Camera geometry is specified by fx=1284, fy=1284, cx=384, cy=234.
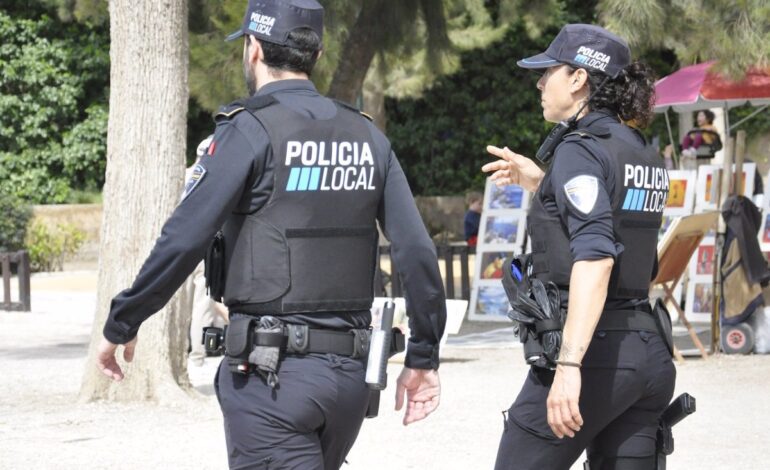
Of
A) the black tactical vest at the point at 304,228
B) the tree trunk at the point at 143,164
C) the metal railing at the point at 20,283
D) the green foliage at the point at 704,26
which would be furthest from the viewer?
the metal railing at the point at 20,283

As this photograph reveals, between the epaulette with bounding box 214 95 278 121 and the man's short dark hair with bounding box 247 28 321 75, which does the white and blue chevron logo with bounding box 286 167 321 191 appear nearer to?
the epaulette with bounding box 214 95 278 121

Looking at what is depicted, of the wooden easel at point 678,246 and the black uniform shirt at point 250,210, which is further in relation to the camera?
the wooden easel at point 678,246

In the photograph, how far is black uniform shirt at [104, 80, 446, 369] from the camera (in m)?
3.21

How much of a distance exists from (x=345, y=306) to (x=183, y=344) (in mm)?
5488

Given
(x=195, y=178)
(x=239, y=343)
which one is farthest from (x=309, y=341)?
(x=195, y=178)

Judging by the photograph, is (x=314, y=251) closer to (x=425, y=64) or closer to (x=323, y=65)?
(x=323, y=65)

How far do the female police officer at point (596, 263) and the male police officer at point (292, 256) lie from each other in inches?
13.9

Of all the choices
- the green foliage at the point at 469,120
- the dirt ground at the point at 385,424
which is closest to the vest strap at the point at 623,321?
the dirt ground at the point at 385,424

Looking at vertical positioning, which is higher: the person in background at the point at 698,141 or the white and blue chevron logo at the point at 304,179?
the person in background at the point at 698,141

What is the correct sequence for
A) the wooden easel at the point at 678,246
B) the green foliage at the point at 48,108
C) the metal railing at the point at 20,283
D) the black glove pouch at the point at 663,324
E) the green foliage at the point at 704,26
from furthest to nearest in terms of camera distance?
the green foliage at the point at 48,108 < the metal railing at the point at 20,283 < the wooden easel at the point at 678,246 < the green foliage at the point at 704,26 < the black glove pouch at the point at 663,324

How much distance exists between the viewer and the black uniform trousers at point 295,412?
3203mm

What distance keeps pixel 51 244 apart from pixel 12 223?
2.49ft

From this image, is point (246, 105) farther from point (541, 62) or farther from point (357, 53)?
point (357, 53)

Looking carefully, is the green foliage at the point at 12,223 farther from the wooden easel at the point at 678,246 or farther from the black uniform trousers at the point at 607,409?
the black uniform trousers at the point at 607,409
